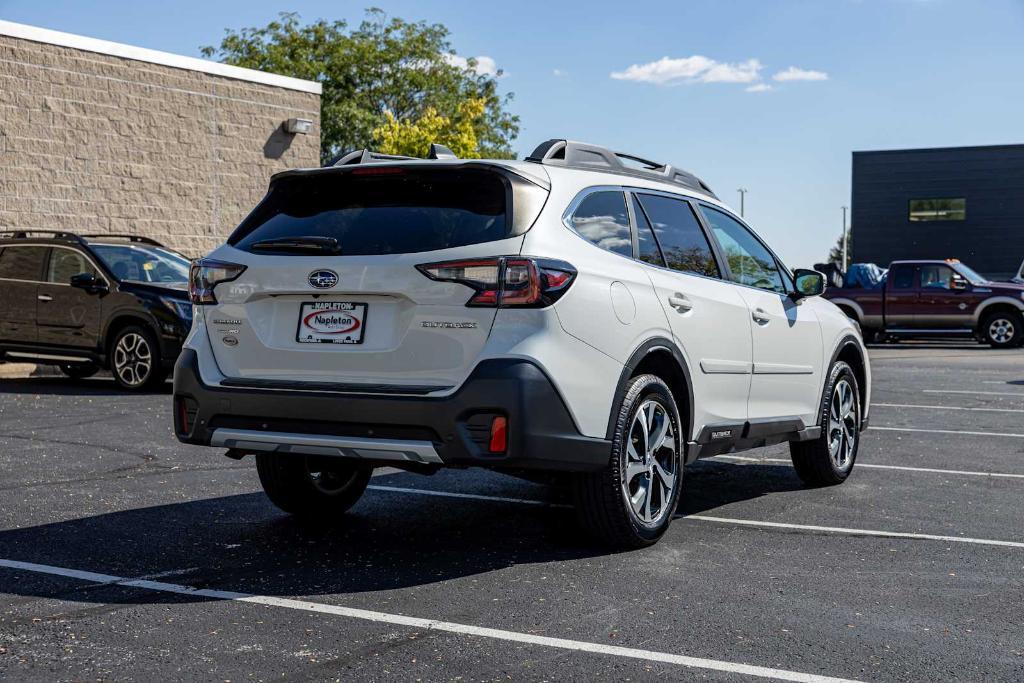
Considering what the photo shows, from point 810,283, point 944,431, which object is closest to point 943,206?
point 944,431

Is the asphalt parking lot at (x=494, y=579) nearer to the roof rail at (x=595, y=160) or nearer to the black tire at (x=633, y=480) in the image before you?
the black tire at (x=633, y=480)

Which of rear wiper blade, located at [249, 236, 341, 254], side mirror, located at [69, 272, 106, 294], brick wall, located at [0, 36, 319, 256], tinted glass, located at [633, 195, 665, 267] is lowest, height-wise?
side mirror, located at [69, 272, 106, 294]

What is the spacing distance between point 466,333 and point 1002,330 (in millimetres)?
24334

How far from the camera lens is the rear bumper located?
524 cm

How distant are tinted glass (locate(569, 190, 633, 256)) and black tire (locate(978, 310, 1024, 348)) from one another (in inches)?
907

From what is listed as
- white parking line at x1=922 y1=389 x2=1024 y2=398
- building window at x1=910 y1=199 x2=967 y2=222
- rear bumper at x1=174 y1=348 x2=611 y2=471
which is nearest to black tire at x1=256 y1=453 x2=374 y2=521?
rear bumper at x1=174 y1=348 x2=611 y2=471

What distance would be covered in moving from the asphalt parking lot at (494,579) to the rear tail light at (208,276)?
47.3 inches

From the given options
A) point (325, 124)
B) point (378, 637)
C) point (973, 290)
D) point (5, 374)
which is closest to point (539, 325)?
point (378, 637)

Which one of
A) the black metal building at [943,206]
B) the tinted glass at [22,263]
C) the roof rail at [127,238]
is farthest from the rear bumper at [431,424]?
the black metal building at [943,206]

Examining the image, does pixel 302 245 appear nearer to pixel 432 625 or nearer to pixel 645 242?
pixel 645 242

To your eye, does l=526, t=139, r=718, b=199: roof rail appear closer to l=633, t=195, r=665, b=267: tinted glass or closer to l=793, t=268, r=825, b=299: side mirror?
l=633, t=195, r=665, b=267: tinted glass

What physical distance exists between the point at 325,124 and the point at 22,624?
55.4 metres

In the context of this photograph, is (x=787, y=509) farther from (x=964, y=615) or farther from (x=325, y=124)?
(x=325, y=124)

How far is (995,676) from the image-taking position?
4.08 m
